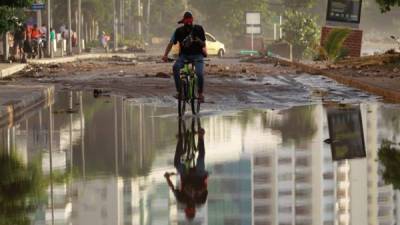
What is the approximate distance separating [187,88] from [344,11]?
2970 centimetres

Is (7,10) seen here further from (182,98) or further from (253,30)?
(253,30)

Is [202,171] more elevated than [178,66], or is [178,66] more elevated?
[178,66]

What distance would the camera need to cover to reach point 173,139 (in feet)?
50.6

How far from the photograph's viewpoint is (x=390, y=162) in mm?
12180

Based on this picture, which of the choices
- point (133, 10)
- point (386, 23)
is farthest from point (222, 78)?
point (386, 23)

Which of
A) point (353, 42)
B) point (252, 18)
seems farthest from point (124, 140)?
point (252, 18)

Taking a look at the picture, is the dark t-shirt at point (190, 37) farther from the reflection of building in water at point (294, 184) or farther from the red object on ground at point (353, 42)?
the red object on ground at point (353, 42)

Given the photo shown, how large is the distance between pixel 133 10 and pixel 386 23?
2593 inches

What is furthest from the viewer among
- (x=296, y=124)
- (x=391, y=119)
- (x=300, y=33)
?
(x=300, y=33)

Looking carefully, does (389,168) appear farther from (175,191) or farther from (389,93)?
(389,93)

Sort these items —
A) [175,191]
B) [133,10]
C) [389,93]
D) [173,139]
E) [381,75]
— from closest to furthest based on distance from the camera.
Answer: [175,191]
[173,139]
[389,93]
[381,75]
[133,10]

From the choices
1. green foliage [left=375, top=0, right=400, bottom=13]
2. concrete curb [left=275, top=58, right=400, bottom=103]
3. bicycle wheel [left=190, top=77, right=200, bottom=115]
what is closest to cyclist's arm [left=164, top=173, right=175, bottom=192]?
bicycle wheel [left=190, top=77, right=200, bottom=115]

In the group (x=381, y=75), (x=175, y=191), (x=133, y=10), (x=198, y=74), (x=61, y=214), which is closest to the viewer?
(x=61, y=214)

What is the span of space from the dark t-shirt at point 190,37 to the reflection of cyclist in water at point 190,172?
8.57 ft
